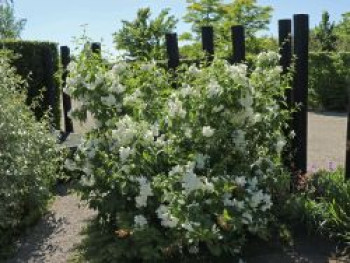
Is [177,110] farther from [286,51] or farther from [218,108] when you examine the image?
[286,51]

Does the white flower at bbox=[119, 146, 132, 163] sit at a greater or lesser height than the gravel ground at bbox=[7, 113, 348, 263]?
greater

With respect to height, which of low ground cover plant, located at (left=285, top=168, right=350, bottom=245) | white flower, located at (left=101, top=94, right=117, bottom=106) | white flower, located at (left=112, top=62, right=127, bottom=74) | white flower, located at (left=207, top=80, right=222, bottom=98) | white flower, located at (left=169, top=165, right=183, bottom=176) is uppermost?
white flower, located at (left=112, top=62, right=127, bottom=74)

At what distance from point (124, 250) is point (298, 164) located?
2.26m

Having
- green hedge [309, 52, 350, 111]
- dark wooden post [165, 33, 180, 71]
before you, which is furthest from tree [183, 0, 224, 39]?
dark wooden post [165, 33, 180, 71]

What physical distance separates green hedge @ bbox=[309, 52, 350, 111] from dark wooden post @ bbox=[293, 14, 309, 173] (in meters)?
9.88

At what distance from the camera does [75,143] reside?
793 centimetres

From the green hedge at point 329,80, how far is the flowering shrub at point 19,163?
35.1ft

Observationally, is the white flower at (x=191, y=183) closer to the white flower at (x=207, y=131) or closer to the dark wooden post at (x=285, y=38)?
the white flower at (x=207, y=131)

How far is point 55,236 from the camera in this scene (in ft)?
17.0

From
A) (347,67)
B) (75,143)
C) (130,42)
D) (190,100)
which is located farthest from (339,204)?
(130,42)

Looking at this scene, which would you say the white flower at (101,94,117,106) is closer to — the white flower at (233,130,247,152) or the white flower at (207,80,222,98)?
the white flower at (207,80,222,98)

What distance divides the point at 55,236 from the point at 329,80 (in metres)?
11.7

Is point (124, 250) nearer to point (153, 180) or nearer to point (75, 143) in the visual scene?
point (153, 180)

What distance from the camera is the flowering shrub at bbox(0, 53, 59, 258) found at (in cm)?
536
